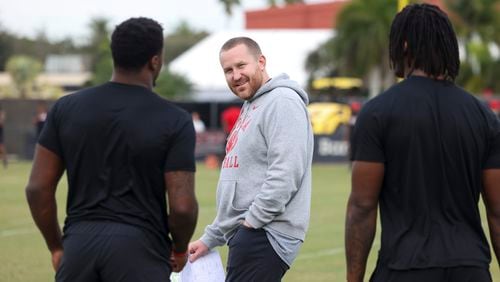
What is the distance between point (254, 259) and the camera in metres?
Result: 5.99

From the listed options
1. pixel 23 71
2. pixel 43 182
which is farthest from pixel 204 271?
pixel 23 71

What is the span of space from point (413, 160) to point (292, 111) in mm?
1322

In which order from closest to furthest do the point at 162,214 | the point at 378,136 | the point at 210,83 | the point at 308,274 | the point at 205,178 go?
the point at 378,136 < the point at 162,214 < the point at 308,274 < the point at 205,178 < the point at 210,83

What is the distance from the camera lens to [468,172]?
15.9 ft

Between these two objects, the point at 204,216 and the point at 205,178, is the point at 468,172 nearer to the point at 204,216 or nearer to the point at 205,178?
the point at 204,216

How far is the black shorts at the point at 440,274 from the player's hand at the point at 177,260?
103 centimetres

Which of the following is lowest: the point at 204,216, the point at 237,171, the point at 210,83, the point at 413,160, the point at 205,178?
the point at 210,83

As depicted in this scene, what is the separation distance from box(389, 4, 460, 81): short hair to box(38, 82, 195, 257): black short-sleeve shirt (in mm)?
932

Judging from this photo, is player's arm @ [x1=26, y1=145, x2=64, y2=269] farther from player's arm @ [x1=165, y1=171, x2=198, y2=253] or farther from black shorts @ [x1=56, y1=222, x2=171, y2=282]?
player's arm @ [x1=165, y1=171, x2=198, y2=253]

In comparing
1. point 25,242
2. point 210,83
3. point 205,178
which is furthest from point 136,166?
point 210,83

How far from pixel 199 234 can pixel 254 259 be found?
8837 millimetres

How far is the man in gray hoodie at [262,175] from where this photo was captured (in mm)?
5926

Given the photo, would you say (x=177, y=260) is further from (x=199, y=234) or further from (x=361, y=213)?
(x=199, y=234)

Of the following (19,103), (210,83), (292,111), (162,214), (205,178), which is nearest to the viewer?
(162,214)
